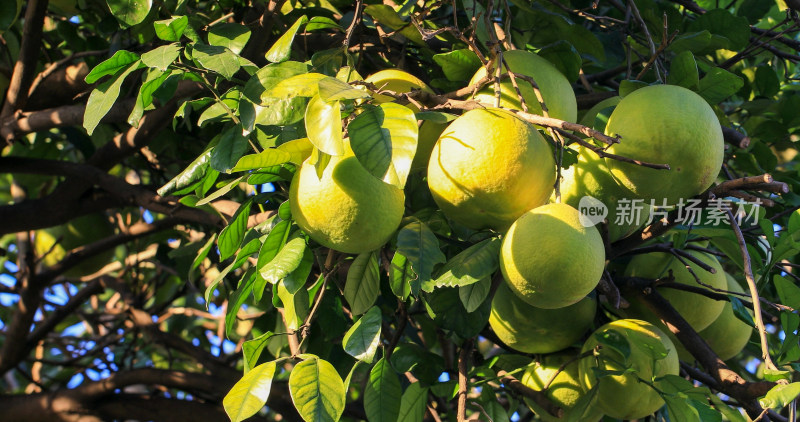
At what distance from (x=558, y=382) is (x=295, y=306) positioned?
20.3 inches

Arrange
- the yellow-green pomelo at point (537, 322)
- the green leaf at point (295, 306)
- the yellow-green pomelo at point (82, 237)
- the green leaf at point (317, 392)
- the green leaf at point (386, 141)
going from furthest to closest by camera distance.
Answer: the yellow-green pomelo at point (82, 237) < the yellow-green pomelo at point (537, 322) < the green leaf at point (295, 306) < the green leaf at point (317, 392) < the green leaf at point (386, 141)

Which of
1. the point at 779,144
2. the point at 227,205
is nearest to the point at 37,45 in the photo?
the point at 227,205

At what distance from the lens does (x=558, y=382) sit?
4.55 feet

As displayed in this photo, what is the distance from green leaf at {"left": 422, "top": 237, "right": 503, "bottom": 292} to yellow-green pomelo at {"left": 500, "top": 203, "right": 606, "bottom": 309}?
28mm

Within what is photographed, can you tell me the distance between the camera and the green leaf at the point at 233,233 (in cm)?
128

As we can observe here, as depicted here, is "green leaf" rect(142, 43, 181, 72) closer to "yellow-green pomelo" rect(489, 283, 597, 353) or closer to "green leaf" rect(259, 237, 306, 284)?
"green leaf" rect(259, 237, 306, 284)

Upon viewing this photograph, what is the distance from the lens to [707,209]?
4.29 feet

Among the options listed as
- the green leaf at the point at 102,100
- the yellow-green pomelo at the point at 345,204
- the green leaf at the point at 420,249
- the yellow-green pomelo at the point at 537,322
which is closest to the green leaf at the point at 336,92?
the yellow-green pomelo at the point at 345,204

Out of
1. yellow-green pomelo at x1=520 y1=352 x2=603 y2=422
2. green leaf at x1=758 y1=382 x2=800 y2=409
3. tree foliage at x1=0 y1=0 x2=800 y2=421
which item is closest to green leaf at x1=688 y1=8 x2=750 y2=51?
tree foliage at x1=0 y1=0 x2=800 y2=421

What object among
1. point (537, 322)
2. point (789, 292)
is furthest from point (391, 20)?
point (789, 292)

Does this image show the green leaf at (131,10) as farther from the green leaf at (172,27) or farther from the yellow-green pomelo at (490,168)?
the yellow-green pomelo at (490,168)

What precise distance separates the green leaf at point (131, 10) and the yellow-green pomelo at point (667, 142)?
87 cm

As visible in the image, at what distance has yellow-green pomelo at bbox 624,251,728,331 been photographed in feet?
4.75

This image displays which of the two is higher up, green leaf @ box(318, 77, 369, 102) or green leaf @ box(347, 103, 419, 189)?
green leaf @ box(318, 77, 369, 102)
